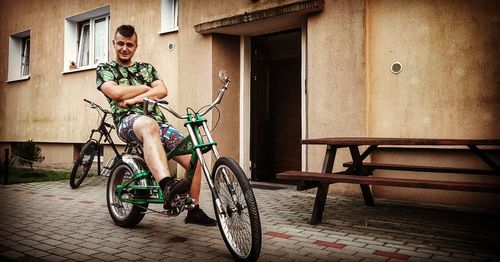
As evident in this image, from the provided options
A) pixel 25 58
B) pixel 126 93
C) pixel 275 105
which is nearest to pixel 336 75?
pixel 275 105

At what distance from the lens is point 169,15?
29.6ft

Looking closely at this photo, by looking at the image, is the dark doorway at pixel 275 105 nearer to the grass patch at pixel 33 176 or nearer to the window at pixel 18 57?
the grass patch at pixel 33 176

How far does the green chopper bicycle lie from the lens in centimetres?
308

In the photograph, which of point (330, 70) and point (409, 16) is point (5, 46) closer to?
point (330, 70)

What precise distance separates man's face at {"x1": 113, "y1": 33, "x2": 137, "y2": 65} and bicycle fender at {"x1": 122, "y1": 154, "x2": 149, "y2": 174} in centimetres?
102

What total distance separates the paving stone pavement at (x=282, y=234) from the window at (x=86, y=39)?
239 inches

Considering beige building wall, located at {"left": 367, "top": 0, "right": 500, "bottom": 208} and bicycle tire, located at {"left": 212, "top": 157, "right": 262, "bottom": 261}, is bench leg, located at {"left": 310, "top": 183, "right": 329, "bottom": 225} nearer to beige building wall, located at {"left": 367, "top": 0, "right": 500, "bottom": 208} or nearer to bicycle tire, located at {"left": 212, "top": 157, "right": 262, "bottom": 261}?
bicycle tire, located at {"left": 212, "top": 157, "right": 262, "bottom": 261}

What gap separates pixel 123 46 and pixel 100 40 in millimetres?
7291

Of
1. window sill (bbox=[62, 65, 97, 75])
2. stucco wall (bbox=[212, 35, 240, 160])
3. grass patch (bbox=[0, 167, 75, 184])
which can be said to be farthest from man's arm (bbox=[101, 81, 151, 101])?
window sill (bbox=[62, 65, 97, 75])

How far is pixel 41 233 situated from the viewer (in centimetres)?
407

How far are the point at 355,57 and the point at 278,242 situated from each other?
130 inches

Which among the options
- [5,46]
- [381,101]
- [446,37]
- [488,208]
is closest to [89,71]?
[5,46]

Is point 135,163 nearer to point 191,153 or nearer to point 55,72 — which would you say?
point 191,153

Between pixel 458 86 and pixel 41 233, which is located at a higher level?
pixel 458 86
